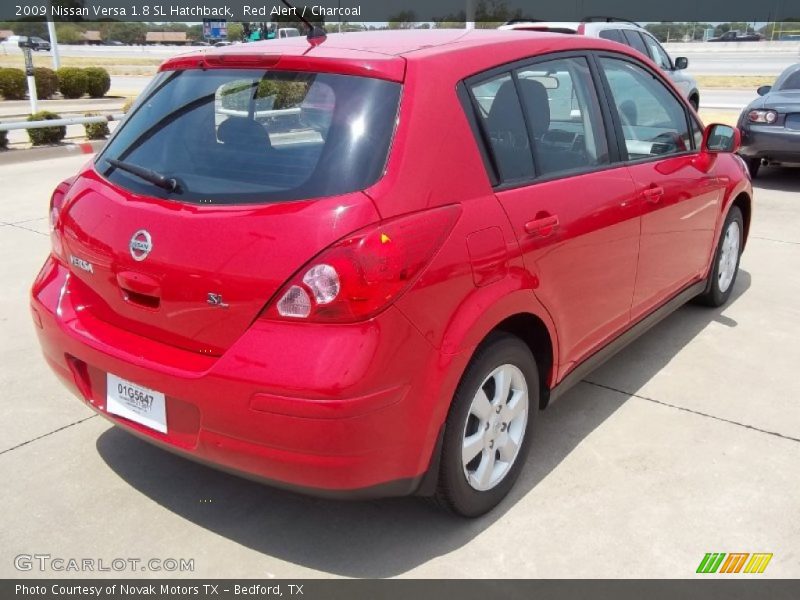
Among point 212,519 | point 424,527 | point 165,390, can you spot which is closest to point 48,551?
point 212,519

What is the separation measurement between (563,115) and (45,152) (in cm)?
1054

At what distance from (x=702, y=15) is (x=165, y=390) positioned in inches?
2430

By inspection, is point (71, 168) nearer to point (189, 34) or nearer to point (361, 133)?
point (361, 133)

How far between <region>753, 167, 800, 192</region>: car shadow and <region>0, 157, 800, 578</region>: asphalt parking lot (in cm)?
615

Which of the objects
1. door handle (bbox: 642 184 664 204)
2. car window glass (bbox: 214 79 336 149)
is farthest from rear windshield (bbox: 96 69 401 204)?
door handle (bbox: 642 184 664 204)

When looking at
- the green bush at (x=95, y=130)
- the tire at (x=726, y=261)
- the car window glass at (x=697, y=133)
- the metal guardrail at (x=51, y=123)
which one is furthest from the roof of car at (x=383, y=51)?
the green bush at (x=95, y=130)

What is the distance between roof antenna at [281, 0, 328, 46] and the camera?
3.02 m

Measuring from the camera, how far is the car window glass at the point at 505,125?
285cm

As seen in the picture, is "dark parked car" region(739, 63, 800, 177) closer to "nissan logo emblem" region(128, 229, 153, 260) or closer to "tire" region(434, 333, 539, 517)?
"tire" region(434, 333, 539, 517)

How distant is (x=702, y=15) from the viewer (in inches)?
2201

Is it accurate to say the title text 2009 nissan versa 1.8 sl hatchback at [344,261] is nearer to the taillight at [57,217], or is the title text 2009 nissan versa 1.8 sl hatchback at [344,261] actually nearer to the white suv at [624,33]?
the taillight at [57,217]

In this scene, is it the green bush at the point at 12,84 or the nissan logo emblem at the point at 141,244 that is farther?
the green bush at the point at 12,84
